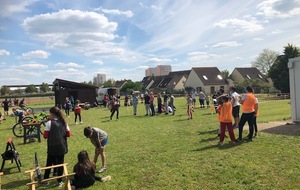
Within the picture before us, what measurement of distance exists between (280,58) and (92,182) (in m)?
42.0

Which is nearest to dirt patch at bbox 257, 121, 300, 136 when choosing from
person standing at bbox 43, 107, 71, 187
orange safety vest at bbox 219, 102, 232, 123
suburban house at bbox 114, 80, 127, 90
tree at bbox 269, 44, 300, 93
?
orange safety vest at bbox 219, 102, 232, 123

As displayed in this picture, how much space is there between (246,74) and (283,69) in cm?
3025

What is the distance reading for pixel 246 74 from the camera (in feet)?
232

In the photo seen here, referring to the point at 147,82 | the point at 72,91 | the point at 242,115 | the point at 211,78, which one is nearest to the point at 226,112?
the point at 242,115

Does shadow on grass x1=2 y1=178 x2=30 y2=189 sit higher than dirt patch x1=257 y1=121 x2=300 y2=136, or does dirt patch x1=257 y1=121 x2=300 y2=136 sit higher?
dirt patch x1=257 y1=121 x2=300 y2=136

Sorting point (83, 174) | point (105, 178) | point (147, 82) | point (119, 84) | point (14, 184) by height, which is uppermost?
point (119, 84)

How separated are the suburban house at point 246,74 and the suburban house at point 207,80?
568 cm

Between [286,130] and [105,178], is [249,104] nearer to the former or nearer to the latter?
[286,130]

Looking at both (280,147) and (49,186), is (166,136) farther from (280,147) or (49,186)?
(49,186)

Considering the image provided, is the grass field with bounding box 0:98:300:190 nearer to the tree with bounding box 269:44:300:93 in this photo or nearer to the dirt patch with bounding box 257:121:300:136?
the dirt patch with bounding box 257:121:300:136

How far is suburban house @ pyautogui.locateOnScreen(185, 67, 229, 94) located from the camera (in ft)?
212

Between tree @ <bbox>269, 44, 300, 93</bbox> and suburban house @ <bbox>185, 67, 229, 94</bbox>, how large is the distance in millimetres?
22884

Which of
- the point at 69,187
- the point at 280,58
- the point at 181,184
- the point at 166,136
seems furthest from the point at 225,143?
the point at 280,58

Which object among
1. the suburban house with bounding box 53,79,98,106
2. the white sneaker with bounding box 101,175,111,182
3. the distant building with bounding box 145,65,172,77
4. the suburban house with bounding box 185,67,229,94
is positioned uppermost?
the distant building with bounding box 145,65,172,77
